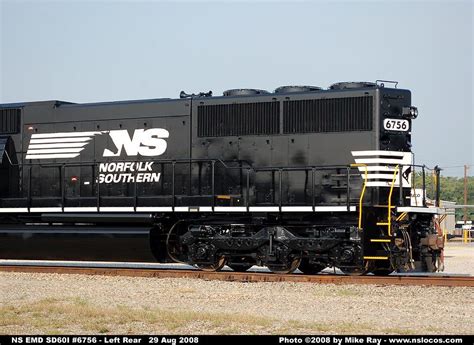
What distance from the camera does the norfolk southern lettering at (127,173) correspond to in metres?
18.3

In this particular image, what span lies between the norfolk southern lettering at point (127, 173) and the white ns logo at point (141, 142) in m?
0.25

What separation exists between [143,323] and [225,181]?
7474mm

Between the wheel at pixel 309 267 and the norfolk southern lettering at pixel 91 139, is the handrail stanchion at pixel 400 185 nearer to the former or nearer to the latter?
the wheel at pixel 309 267

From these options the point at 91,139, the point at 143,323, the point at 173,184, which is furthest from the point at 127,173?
the point at 143,323

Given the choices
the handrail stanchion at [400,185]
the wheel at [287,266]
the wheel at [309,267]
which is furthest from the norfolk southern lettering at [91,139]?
the handrail stanchion at [400,185]

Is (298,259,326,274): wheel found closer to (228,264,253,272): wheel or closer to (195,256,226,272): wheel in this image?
(228,264,253,272): wheel

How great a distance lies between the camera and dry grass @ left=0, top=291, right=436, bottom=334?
982 cm

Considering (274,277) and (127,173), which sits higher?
(127,173)

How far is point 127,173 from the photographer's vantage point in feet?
60.9

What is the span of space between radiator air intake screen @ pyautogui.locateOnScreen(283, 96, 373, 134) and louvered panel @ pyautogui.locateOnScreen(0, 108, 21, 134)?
681cm

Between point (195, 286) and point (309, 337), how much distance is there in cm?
640

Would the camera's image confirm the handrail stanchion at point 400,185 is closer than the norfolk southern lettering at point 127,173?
Yes

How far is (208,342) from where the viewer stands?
874 centimetres

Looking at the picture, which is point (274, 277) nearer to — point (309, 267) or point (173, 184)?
point (309, 267)
